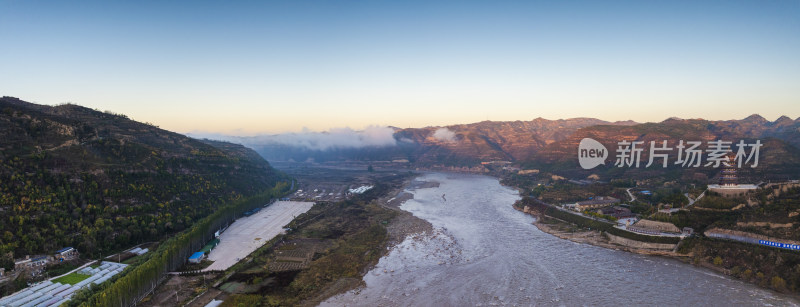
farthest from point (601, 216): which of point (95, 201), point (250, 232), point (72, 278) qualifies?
point (95, 201)

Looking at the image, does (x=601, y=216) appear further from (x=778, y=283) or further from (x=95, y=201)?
(x=95, y=201)

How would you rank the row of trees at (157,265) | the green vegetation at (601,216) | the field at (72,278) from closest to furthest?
the row of trees at (157,265)
the field at (72,278)
the green vegetation at (601,216)

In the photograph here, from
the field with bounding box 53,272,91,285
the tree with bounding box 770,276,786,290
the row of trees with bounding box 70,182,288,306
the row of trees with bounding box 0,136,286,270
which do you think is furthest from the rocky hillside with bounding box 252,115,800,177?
the field with bounding box 53,272,91,285

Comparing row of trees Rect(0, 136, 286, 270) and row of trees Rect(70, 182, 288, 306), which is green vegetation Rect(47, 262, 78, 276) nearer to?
row of trees Rect(0, 136, 286, 270)

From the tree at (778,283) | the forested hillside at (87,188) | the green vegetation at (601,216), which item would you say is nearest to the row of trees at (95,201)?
the forested hillside at (87,188)

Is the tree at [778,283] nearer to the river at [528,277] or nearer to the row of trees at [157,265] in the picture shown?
the river at [528,277]

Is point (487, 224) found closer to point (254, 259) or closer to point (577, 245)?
point (577, 245)

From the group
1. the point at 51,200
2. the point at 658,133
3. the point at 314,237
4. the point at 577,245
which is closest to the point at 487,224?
the point at 577,245
